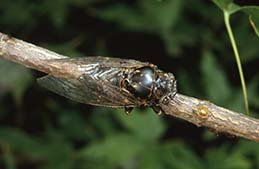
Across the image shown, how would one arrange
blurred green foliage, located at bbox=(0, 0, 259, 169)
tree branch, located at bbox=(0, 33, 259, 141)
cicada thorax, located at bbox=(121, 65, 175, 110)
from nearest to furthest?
tree branch, located at bbox=(0, 33, 259, 141) < cicada thorax, located at bbox=(121, 65, 175, 110) < blurred green foliage, located at bbox=(0, 0, 259, 169)

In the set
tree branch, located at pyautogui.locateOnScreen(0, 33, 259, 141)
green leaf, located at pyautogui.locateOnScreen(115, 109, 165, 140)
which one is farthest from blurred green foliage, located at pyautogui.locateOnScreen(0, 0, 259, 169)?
tree branch, located at pyautogui.locateOnScreen(0, 33, 259, 141)

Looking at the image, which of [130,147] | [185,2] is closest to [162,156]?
[130,147]

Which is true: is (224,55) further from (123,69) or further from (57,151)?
(123,69)

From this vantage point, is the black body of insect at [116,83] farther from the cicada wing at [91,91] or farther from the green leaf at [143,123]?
the green leaf at [143,123]

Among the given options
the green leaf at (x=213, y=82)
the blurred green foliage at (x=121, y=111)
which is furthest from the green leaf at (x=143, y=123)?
the green leaf at (x=213, y=82)

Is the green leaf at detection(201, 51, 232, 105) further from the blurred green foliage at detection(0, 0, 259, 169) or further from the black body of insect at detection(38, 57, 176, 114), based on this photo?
the black body of insect at detection(38, 57, 176, 114)
